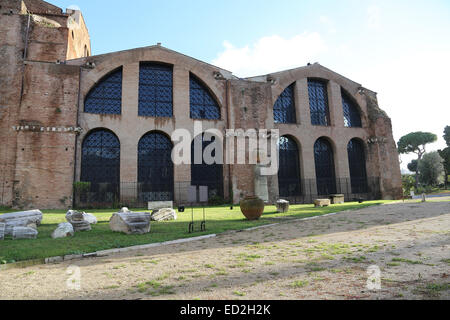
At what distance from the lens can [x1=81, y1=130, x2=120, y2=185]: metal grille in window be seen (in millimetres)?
16938

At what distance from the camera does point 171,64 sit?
19.8m

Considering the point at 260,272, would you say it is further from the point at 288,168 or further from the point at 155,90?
the point at 288,168

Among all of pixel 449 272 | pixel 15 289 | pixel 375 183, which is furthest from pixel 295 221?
pixel 375 183

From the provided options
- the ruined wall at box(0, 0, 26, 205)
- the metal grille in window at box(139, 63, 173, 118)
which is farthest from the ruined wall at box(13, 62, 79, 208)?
the metal grille in window at box(139, 63, 173, 118)

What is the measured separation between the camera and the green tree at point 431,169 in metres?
41.9

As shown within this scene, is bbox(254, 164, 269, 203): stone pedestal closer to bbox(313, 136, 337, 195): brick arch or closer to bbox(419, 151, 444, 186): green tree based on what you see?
bbox(313, 136, 337, 195): brick arch

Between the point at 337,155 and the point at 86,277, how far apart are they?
22323 mm

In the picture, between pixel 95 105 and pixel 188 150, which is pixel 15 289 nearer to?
pixel 188 150

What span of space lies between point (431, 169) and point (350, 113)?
2856 centimetres

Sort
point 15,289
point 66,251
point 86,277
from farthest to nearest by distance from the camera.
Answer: point 66,251
point 86,277
point 15,289

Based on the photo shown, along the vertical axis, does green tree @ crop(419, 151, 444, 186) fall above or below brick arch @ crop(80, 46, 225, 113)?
below

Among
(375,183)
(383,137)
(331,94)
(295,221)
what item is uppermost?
(331,94)

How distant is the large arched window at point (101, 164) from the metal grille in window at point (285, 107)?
1303cm

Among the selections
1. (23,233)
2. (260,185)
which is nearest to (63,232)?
(23,233)
